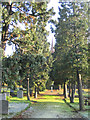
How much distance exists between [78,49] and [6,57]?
10119mm

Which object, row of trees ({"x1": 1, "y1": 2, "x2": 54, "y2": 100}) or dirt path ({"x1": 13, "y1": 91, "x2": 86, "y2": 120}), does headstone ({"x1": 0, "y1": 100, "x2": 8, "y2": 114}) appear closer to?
dirt path ({"x1": 13, "y1": 91, "x2": 86, "y2": 120})

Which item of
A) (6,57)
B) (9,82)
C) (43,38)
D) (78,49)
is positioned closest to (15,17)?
(6,57)

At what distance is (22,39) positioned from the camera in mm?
13742

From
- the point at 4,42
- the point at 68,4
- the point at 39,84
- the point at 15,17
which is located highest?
the point at 68,4

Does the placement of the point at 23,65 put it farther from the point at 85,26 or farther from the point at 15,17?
the point at 85,26

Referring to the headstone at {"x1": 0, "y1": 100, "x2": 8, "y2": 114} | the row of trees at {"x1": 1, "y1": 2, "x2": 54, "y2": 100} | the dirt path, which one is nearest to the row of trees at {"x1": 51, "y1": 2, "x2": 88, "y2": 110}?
the dirt path

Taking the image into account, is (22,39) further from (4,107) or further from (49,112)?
(49,112)

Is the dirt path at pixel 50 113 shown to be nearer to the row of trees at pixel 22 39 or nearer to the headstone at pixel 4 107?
the headstone at pixel 4 107

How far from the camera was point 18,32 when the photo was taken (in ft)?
44.1

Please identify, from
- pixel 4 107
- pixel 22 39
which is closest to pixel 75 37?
pixel 22 39

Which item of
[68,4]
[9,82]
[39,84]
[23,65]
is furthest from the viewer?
[39,84]

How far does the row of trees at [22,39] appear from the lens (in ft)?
37.7

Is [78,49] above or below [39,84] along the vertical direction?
above

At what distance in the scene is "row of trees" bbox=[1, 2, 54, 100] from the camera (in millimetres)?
11500
